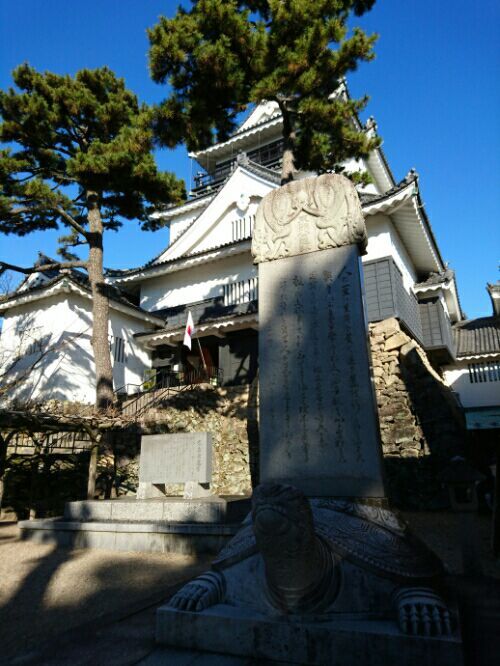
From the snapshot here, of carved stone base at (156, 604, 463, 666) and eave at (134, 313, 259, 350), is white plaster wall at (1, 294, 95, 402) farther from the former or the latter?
carved stone base at (156, 604, 463, 666)

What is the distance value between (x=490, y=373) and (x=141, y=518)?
49.8 feet

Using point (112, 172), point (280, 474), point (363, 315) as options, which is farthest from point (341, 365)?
point (112, 172)

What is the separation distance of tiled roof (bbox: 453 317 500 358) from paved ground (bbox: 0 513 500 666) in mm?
10900

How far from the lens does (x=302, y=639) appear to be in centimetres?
249

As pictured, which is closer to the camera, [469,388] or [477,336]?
[469,388]

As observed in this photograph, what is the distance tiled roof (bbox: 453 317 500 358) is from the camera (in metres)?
17.1

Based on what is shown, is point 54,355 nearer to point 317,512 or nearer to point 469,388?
point 317,512

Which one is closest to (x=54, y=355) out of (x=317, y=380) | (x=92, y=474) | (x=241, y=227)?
(x=92, y=474)

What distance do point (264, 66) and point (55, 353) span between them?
1117 cm

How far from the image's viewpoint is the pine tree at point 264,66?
364 inches

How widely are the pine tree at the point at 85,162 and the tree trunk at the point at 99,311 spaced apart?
29mm

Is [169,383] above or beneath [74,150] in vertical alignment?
beneath

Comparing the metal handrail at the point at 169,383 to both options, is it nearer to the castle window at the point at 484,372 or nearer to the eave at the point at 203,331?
the eave at the point at 203,331

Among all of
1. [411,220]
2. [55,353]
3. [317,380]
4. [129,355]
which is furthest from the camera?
[129,355]
